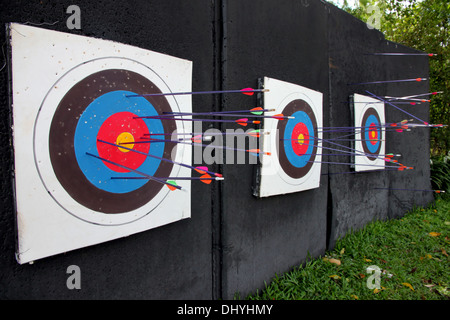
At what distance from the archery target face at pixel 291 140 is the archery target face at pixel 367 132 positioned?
28.0 inches

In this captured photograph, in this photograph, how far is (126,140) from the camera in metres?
1.20

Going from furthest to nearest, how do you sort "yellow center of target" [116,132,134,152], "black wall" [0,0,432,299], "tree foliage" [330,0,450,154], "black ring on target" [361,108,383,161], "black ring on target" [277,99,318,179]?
"tree foliage" [330,0,450,154]
"black ring on target" [361,108,383,161]
"black ring on target" [277,99,318,179]
"yellow center of target" [116,132,134,152]
"black wall" [0,0,432,299]

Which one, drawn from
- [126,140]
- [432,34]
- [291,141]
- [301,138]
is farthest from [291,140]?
[432,34]

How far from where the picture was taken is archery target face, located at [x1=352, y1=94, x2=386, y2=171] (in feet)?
9.24

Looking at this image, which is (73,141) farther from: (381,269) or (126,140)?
(381,269)

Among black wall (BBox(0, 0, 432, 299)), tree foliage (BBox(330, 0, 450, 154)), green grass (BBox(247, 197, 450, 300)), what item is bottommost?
green grass (BBox(247, 197, 450, 300))

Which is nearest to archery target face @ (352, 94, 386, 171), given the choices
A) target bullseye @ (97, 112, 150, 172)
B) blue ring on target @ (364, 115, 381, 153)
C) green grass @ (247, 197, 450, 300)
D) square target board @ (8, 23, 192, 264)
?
blue ring on target @ (364, 115, 381, 153)

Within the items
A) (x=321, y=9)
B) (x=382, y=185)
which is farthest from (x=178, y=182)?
(x=382, y=185)

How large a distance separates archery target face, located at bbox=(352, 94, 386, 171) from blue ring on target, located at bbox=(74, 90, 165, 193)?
7.07 ft

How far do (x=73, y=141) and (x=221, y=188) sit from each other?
83 cm

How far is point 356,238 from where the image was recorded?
2.72 meters

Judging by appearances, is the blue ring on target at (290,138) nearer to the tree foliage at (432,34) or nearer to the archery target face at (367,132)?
the archery target face at (367,132)

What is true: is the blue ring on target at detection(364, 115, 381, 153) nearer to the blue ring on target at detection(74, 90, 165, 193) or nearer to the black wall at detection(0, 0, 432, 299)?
the black wall at detection(0, 0, 432, 299)
